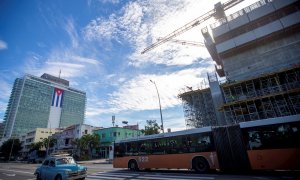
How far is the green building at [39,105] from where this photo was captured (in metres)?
128

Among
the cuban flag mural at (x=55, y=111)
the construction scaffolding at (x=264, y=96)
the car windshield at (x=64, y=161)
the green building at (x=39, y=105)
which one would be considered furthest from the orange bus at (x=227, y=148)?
the cuban flag mural at (x=55, y=111)

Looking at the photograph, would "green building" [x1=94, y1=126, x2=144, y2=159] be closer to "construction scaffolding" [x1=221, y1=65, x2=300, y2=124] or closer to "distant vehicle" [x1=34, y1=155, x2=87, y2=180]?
"construction scaffolding" [x1=221, y1=65, x2=300, y2=124]

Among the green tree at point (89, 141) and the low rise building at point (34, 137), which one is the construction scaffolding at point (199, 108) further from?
the low rise building at point (34, 137)

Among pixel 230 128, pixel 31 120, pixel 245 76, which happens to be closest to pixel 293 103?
pixel 245 76

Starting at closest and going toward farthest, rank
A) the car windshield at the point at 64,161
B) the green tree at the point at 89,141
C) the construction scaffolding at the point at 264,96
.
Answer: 1. the car windshield at the point at 64,161
2. the construction scaffolding at the point at 264,96
3. the green tree at the point at 89,141

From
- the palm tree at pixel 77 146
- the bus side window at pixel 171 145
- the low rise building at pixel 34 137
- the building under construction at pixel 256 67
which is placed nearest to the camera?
the bus side window at pixel 171 145

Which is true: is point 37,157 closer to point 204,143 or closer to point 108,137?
point 108,137

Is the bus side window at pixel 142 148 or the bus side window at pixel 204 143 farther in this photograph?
the bus side window at pixel 142 148

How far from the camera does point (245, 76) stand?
108 feet

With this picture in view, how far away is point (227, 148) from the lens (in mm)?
11922

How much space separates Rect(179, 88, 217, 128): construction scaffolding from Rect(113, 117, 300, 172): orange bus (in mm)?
24576

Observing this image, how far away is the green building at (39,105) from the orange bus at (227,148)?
5420 inches

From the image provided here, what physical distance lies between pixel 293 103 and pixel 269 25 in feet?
51.1

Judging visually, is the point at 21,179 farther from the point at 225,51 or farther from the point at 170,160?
the point at 225,51
